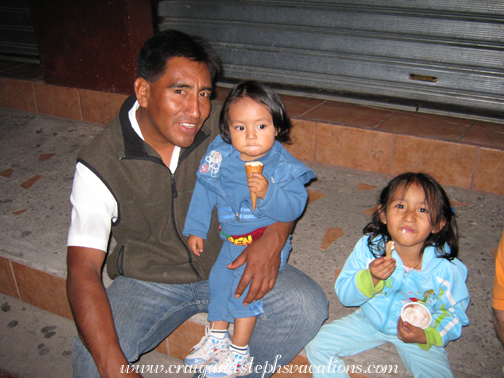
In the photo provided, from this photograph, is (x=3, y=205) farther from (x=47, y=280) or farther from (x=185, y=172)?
(x=185, y=172)

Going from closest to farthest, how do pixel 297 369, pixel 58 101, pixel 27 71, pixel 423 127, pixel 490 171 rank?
pixel 297 369 < pixel 490 171 < pixel 423 127 < pixel 58 101 < pixel 27 71

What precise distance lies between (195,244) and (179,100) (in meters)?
0.73

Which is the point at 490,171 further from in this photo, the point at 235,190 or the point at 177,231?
the point at 177,231

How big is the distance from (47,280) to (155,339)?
3.54 ft

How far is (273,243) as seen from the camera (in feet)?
6.72

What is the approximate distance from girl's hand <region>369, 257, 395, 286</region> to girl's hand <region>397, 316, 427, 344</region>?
272 millimetres

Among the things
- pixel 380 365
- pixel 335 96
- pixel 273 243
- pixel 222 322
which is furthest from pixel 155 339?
pixel 335 96

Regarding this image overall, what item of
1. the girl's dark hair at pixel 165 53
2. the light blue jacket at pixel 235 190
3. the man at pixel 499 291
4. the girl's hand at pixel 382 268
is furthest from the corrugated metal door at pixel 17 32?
the man at pixel 499 291

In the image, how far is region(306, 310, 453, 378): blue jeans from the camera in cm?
190

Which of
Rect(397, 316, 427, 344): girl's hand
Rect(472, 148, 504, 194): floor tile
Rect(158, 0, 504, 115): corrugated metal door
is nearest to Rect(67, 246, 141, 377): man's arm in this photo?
Rect(397, 316, 427, 344): girl's hand

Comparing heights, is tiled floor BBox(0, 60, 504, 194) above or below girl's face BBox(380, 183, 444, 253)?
below

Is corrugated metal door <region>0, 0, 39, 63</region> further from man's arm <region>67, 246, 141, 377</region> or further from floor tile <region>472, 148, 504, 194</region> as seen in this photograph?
floor tile <region>472, 148, 504, 194</region>

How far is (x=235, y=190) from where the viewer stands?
2078mm

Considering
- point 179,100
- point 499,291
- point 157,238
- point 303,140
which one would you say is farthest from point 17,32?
point 499,291
